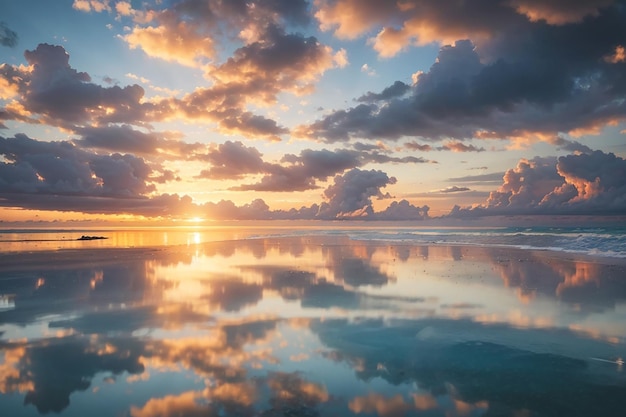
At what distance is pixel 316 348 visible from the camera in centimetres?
1047

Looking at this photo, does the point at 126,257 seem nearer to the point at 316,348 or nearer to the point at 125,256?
the point at 125,256

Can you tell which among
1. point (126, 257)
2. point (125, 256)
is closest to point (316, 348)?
point (126, 257)

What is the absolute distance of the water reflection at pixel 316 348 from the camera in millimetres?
7391

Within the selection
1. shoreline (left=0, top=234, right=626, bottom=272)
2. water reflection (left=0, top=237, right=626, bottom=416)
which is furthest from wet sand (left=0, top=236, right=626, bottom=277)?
water reflection (left=0, top=237, right=626, bottom=416)

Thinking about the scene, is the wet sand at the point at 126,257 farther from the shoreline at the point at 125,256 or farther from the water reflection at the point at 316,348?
the water reflection at the point at 316,348

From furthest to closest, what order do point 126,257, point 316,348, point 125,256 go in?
point 125,256, point 126,257, point 316,348

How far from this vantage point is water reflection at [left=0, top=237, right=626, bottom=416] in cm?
739

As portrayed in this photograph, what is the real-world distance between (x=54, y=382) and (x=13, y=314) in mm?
8817

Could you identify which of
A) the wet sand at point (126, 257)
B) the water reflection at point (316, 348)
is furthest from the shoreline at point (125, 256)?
the water reflection at point (316, 348)

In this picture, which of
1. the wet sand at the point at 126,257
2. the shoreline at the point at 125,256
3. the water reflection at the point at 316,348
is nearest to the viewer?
the water reflection at the point at 316,348

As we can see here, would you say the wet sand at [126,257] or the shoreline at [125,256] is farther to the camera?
the shoreline at [125,256]

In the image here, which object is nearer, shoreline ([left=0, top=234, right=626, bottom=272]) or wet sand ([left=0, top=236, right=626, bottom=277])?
wet sand ([left=0, top=236, right=626, bottom=277])

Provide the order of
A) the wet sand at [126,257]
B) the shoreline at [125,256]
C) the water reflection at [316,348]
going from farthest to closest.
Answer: the shoreline at [125,256] < the wet sand at [126,257] < the water reflection at [316,348]

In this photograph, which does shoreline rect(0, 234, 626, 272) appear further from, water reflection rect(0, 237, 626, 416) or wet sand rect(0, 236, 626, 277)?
water reflection rect(0, 237, 626, 416)
